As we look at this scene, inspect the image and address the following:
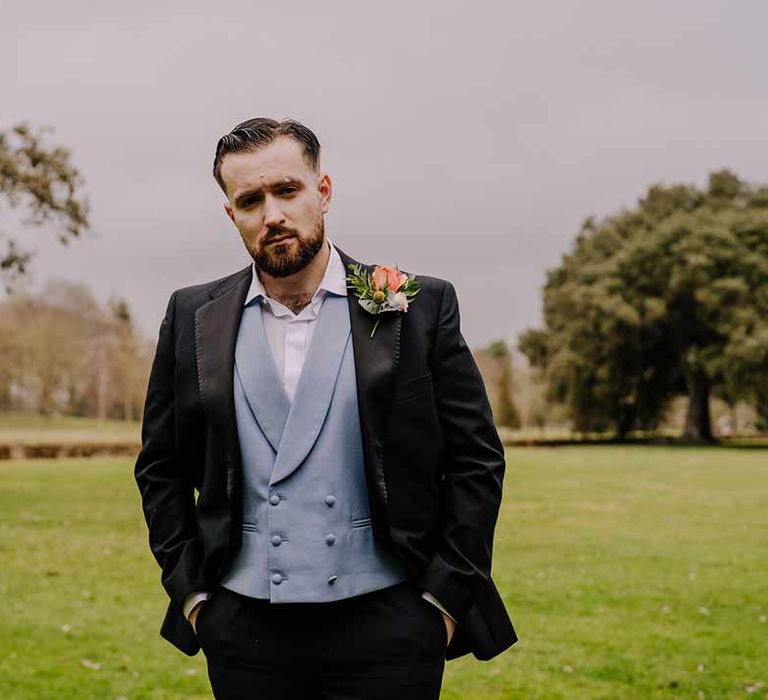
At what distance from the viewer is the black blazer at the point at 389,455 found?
293cm

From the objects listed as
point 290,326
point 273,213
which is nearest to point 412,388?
point 290,326

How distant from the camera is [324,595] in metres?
2.81

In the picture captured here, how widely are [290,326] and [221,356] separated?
0.75ft

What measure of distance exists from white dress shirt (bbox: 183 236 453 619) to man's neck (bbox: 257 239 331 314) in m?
0.02

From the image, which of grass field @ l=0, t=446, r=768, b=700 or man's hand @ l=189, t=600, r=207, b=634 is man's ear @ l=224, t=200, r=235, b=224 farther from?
grass field @ l=0, t=446, r=768, b=700

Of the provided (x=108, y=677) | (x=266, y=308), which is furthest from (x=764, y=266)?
(x=266, y=308)

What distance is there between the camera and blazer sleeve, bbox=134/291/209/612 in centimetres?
312

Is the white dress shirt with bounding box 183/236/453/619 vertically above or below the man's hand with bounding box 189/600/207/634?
above

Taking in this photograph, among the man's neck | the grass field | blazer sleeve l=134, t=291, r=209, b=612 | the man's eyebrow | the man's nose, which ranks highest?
the man's eyebrow

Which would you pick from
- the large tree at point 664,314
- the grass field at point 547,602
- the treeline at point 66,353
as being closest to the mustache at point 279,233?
the grass field at point 547,602

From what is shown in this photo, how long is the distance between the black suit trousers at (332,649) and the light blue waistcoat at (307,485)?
0.21 feet

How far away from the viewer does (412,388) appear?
3006 millimetres

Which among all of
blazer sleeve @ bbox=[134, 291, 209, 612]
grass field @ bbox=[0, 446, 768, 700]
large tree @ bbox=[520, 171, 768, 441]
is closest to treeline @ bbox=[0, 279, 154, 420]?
large tree @ bbox=[520, 171, 768, 441]

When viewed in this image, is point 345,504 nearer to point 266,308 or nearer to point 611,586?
point 266,308
